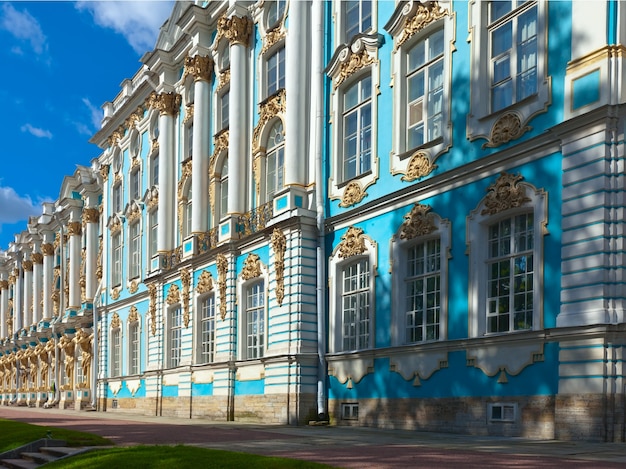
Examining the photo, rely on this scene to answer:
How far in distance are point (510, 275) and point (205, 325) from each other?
45.2 ft

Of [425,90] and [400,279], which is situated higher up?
[425,90]

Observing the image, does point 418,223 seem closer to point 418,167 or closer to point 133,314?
point 418,167

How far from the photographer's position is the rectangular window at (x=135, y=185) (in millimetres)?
35562

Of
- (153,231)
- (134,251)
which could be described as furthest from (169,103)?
(134,251)

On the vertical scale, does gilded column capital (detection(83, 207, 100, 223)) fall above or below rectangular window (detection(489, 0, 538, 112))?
below

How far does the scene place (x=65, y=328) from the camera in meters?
46.5

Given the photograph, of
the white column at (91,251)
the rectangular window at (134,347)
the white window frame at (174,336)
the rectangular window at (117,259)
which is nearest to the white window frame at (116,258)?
the rectangular window at (117,259)

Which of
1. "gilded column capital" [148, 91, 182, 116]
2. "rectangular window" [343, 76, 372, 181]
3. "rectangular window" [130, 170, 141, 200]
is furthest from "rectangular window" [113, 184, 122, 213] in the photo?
"rectangular window" [343, 76, 372, 181]

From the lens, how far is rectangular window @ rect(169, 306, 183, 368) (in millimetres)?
29484

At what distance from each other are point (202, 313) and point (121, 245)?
36.7ft

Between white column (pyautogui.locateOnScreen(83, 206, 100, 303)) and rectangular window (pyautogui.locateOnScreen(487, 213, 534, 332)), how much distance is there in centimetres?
3049

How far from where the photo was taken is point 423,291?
1794cm

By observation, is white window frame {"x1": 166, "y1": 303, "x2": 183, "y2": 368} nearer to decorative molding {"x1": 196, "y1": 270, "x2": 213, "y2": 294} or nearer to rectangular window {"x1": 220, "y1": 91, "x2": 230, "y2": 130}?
decorative molding {"x1": 196, "y1": 270, "x2": 213, "y2": 294}

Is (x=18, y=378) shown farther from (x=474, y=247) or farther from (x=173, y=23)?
(x=474, y=247)
